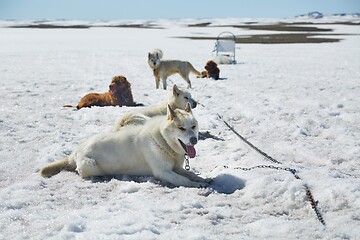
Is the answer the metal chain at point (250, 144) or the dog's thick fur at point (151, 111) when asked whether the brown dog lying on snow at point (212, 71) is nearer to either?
the metal chain at point (250, 144)

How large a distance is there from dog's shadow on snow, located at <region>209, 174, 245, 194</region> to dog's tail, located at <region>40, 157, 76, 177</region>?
1542mm

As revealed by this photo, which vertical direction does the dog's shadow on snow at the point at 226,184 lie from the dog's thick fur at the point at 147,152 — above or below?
below

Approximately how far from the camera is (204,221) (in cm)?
330

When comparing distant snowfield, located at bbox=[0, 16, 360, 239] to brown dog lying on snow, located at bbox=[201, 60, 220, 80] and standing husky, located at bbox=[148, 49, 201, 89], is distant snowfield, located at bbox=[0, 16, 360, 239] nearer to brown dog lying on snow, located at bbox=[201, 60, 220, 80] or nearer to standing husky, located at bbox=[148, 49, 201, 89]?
standing husky, located at bbox=[148, 49, 201, 89]

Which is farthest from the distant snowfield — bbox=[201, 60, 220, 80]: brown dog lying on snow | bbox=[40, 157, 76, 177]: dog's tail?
bbox=[201, 60, 220, 80]: brown dog lying on snow

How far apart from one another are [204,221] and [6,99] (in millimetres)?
7123

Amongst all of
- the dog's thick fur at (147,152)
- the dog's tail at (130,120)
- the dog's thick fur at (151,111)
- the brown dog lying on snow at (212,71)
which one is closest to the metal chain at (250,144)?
the dog's thick fur at (151,111)

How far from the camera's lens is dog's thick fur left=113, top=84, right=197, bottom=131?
546 centimetres

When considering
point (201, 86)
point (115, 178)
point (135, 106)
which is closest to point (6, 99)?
point (135, 106)

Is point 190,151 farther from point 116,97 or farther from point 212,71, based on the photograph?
point 212,71

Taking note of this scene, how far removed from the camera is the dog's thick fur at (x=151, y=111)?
546cm

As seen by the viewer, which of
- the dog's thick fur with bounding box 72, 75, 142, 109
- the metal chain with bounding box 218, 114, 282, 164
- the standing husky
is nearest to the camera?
the metal chain with bounding box 218, 114, 282, 164

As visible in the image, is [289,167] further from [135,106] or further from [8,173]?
[135,106]

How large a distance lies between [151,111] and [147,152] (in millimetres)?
1736
